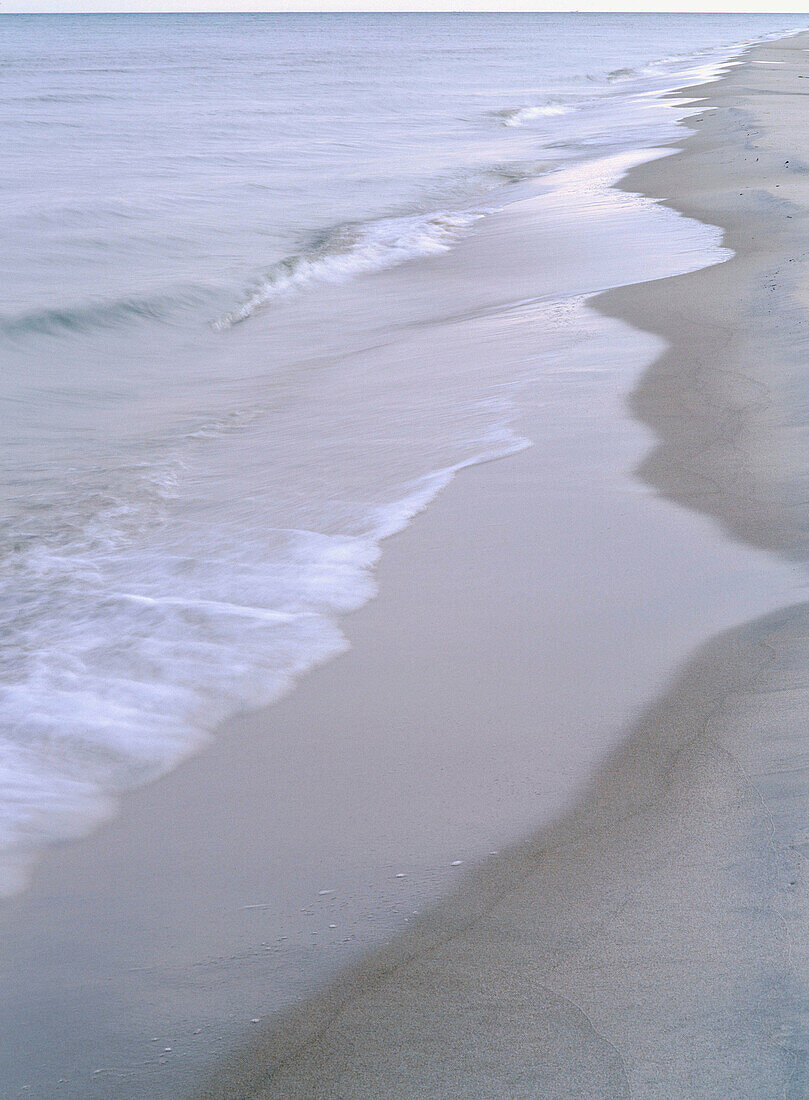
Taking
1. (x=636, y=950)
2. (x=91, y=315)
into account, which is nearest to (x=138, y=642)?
(x=636, y=950)

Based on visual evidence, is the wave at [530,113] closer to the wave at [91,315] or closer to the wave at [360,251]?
the wave at [360,251]

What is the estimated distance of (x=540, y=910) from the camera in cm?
184

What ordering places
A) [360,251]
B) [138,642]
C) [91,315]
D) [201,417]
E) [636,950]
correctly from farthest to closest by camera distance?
[360,251] < [91,315] < [201,417] < [138,642] < [636,950]

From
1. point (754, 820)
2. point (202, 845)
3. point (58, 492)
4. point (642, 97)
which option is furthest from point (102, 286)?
point (642, 97)

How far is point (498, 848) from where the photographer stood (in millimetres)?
2020

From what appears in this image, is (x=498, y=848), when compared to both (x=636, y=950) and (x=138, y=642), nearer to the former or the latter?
(x=636, y=950)

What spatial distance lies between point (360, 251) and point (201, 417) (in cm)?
550

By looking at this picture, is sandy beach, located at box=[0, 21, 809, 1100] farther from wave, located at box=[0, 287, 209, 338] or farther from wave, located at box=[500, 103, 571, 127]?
wave, located at box=[500, 103, 571, 127]

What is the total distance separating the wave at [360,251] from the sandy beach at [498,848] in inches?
232

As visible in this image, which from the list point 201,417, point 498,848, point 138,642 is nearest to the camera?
point 498,848

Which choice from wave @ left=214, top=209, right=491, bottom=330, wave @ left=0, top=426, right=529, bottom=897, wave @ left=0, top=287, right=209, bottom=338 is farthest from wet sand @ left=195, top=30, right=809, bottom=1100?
wave @ left=0, top=287, right=209, bottom=338

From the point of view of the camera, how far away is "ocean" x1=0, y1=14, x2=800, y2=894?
2.81 metres

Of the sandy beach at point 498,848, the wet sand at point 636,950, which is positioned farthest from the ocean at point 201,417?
→ the wet sand at point 636,950

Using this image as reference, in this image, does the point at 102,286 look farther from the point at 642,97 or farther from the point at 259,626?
the point at 642,97
